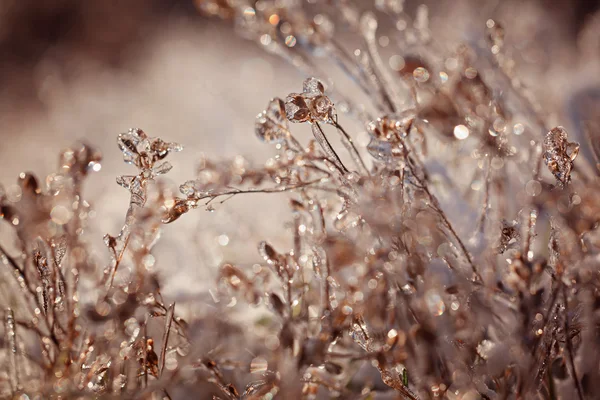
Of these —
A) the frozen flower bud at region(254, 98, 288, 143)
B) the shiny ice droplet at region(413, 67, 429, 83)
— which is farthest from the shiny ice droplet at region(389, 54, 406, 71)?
the frozen flower bud at region(254, 98, 288, 143)

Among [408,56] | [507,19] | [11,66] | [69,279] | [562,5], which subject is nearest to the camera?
[69,279]

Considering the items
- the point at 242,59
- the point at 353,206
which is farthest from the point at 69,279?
the point at 242,59

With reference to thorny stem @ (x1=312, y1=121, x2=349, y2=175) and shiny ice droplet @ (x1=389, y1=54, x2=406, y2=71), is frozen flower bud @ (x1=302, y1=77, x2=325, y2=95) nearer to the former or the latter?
thorny stem @ (x1=312, y1=121, x2=349, y2=175)

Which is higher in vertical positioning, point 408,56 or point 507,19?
point 507,19

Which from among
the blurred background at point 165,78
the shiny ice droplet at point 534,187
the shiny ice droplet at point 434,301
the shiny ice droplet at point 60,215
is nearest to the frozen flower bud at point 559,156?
the shiny ice droplet at point 534,187

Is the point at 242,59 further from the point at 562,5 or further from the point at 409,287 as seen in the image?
the point at 409,287
